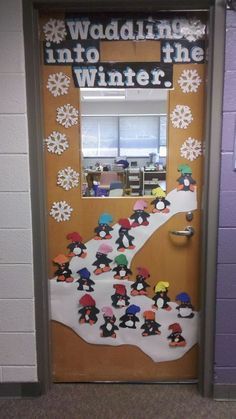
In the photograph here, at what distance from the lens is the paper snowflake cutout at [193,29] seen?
1831 millimetres

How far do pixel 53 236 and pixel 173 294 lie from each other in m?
0.79

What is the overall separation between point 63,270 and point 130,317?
1.61 feet

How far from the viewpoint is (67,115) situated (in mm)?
1915

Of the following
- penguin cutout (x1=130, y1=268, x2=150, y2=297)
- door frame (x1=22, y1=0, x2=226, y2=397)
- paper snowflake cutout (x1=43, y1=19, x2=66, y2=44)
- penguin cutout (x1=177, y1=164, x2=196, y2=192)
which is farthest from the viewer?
penguin cutout (x1=130, y1=268, x2=150, y2=297)

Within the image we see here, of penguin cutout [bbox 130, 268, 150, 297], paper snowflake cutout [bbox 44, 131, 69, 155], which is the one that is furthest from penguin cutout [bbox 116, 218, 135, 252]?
paper snowflake cutout [bbox 44, 131, 69, 155]

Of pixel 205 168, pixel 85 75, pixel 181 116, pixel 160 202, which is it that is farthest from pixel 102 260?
pixel 85 75

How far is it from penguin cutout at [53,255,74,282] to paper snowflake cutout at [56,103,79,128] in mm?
767

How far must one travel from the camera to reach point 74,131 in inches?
76.0

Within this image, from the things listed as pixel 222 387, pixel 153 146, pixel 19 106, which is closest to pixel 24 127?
pixel 19 106

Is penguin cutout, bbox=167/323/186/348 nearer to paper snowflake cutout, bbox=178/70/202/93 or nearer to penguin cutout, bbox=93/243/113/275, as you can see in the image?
penguin cutout, bbox=93/243/113/275

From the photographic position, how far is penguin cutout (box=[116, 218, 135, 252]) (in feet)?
6.56

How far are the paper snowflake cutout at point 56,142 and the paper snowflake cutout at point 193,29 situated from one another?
2.78 feet

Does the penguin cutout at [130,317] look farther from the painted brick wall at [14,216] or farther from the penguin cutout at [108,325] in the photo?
the painted brick wall at [14,216]

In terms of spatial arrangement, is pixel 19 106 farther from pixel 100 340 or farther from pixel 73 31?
pixel 100 340
